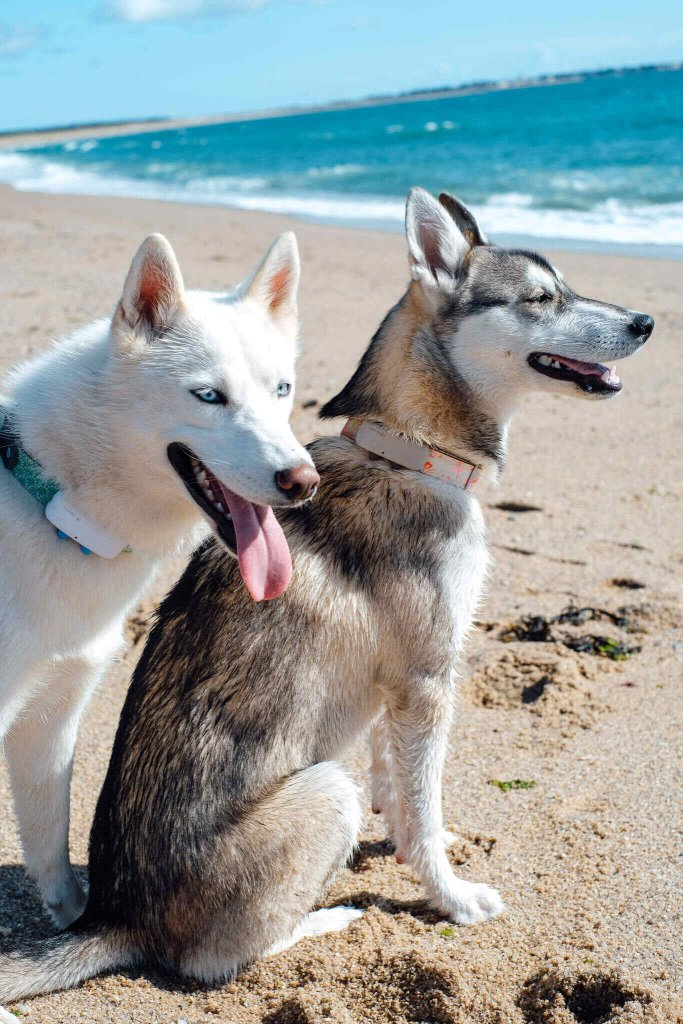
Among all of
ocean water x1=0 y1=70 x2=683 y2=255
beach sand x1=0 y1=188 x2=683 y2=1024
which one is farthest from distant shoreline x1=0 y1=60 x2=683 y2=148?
beach sand x1=0 y1=188 x2=683 y2=1024

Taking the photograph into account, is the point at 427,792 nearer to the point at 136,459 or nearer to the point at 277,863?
the point at 277,863

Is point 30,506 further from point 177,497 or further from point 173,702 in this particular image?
point 173,702

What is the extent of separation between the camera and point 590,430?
7062 mm

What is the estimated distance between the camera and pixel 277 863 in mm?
2666

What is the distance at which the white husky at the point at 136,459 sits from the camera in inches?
94.7

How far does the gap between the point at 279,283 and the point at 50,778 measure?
1.64m

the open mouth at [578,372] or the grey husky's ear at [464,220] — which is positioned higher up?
the grey husky's ear at [464,220]

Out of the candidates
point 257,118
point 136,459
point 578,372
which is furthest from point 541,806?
point 257,118

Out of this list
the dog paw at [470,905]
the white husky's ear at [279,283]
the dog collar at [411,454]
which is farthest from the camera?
the dog collar at [411,454]

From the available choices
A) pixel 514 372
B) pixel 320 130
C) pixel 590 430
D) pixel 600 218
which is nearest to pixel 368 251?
pixel 600 218

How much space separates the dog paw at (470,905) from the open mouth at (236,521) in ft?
3.97

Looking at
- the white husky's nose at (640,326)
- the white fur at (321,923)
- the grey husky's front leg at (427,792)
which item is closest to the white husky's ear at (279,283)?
the grey husky's front leg at (427,792)

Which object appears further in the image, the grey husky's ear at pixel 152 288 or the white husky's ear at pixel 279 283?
the white husky's ear at pixel 279 283

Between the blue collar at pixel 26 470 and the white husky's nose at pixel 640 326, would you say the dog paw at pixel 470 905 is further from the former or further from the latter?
the white husky's nose at pixel 640 326
